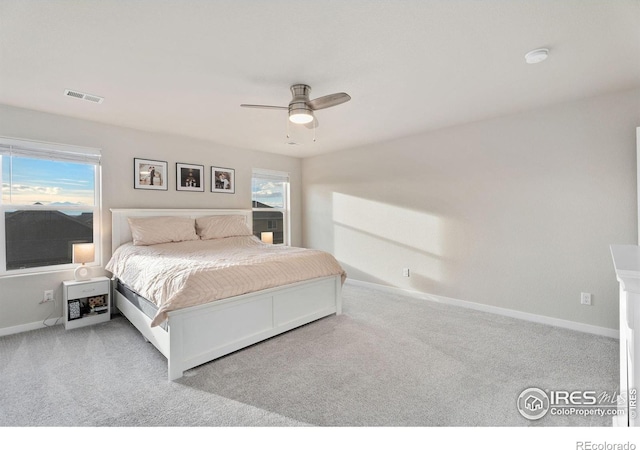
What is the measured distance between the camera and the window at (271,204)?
5.26 meters

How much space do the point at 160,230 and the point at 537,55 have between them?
161 inches

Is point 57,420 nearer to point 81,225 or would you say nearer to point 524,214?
point 81,225

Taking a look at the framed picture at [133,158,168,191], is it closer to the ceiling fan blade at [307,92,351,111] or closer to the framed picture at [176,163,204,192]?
the framed picture at [176,163,204,192]

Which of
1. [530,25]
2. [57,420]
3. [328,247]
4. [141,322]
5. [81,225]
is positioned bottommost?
[57,420]

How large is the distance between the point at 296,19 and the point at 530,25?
1.42 m

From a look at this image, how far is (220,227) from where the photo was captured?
4.29 meters

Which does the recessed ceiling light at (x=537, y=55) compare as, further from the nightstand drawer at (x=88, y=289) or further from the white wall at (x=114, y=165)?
the nightstand drawer at (x=88, y=289)

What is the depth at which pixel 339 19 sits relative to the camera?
1.72 meters

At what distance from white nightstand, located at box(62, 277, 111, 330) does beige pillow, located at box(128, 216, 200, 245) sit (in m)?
0.60

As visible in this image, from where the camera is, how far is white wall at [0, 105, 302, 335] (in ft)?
10.0

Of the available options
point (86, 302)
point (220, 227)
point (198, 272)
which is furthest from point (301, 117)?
point (86, 302)

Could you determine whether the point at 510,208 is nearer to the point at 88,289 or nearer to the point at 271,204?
the point at 271,204

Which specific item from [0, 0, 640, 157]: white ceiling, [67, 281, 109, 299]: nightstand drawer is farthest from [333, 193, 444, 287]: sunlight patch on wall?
[67, 281, 109, 299]: nightstand drawer

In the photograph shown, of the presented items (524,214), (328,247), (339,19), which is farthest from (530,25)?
(328,247)
